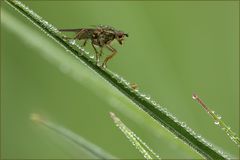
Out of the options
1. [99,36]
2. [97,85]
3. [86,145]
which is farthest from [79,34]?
[86,145]

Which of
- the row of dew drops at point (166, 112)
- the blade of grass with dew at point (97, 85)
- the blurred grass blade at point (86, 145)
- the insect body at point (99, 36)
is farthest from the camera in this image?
the insect body at point (99, 36)

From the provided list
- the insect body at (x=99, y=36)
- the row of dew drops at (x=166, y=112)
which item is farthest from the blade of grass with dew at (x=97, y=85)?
the row of dew drops at (x=166, y=112)

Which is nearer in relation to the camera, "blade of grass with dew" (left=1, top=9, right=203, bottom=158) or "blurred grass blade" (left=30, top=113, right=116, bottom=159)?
"blurred grass blade" (left=30, top=113, right=116, bottom=159)

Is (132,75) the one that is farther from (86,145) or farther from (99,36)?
(86,145)

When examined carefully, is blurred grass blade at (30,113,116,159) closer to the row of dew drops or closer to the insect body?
the insect body

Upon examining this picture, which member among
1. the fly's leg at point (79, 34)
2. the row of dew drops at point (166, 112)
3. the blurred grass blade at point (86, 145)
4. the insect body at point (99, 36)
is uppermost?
the insect body at point (99, 36)

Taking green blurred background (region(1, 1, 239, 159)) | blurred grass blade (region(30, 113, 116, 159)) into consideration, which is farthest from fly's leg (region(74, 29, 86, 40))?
green blurred background (region(1, 1, 239, 159))

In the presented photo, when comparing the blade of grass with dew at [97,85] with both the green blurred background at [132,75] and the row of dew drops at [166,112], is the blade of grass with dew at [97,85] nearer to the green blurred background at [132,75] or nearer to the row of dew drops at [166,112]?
the row of dew drops at [166,112]

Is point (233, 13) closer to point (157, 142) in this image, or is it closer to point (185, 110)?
point (185, 110)
